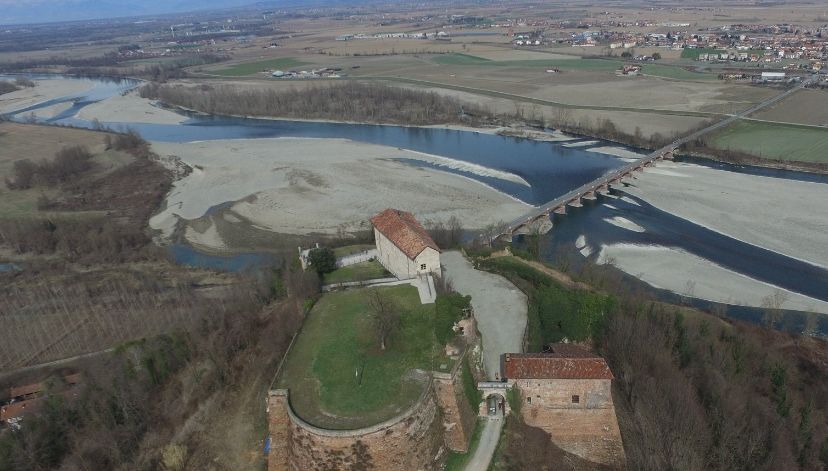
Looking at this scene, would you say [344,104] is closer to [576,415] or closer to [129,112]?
[129,112]

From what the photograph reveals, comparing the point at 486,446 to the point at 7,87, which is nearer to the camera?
the point at 486,446

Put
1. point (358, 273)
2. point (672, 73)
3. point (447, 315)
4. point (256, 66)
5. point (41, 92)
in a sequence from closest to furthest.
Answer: point (447, 315) < point (358, 273) < point (672, 73) < point (41, 92) < point (256, 66)

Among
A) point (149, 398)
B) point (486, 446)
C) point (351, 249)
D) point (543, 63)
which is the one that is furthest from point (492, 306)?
point (543, 63)

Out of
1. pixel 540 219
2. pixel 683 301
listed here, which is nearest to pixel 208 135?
pixel 540 219

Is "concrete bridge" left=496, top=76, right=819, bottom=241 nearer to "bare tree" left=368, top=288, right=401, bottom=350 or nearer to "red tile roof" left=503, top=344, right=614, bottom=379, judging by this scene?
"bare tree" left=368, top=288, right=401, bottom=350

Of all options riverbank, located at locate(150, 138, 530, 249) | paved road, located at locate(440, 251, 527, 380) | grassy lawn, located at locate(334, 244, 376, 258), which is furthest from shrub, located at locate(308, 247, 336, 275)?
riverbank, located at locate(150, 138, 530, 249)

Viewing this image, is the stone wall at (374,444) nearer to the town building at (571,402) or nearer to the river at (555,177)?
the town building at (571,402)
